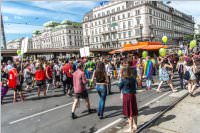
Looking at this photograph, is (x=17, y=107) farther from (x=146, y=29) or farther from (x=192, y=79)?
(x=146, y=29)

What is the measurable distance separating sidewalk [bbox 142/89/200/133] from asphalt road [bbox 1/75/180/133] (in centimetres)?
126

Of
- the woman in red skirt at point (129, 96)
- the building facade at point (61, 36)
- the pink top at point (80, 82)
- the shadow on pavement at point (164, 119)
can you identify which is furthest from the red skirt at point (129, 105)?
the building facade at point (61, 36)

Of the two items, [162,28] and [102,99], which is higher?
[162,28]

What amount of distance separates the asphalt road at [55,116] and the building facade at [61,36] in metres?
114

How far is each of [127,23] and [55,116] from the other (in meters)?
89.7

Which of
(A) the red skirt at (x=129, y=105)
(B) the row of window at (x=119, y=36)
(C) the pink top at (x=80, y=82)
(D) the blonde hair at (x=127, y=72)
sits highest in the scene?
(B) the row of window at (x=119, y=36)

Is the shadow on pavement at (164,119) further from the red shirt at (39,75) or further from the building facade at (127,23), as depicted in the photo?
the building facade at (127,23)

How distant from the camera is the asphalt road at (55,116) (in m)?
6.45

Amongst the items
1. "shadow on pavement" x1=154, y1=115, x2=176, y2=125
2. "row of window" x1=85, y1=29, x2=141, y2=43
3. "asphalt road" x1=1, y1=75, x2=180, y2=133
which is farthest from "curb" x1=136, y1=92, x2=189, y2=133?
"row of window" x1=85, y1=29, x2=141, y2=43

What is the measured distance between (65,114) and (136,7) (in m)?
87.1

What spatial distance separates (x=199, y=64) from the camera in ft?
34.8

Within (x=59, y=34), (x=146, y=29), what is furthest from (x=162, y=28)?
(x=59, y=34)

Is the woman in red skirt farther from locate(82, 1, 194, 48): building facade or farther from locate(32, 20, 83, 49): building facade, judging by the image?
locate(32, 20, 83, 49): building facade

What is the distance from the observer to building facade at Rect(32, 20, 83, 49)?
4840 inches
